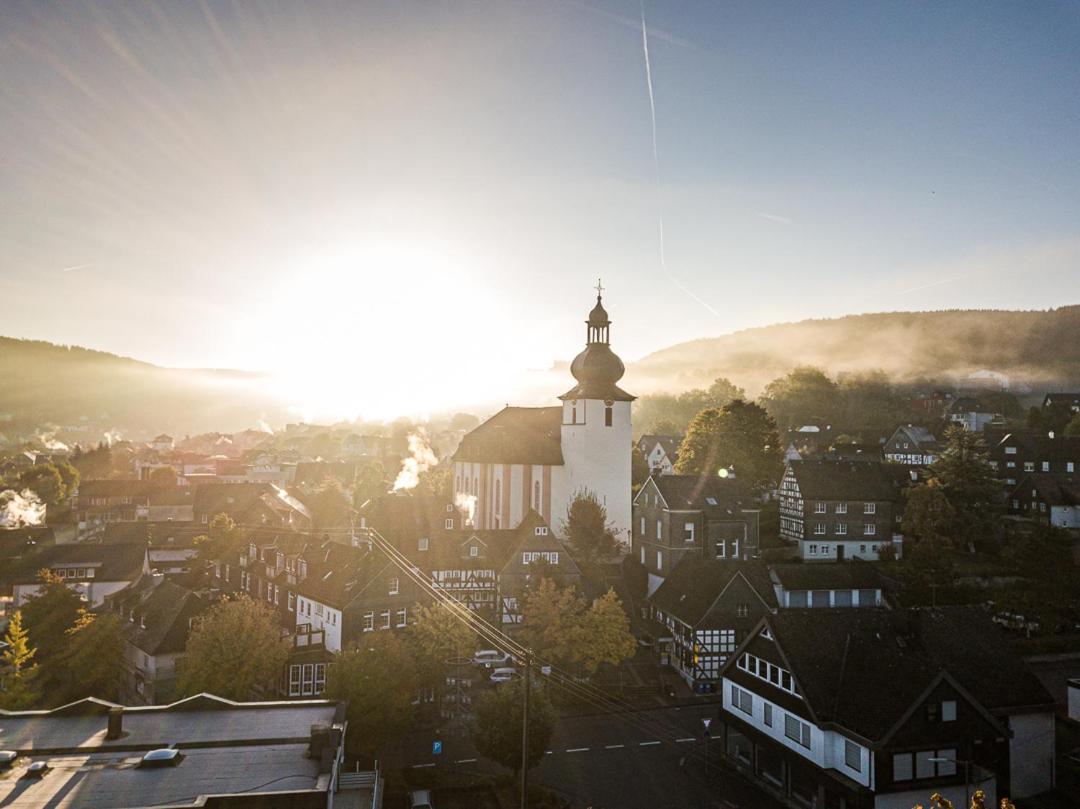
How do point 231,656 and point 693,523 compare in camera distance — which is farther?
point 693,523

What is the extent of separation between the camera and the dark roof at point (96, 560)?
55.8 metres

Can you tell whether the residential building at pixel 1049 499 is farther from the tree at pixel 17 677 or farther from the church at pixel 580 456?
the tree at pixel 17 677

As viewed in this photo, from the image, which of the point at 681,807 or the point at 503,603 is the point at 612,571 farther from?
the point at 681,807

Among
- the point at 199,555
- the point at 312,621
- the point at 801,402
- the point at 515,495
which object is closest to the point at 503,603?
the point at 312,621

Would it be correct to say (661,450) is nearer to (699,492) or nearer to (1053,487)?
(1053,487)

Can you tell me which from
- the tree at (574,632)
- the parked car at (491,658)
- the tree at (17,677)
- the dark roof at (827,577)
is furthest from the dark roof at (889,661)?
the tree at (17,677)

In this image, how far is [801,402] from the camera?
442 feet

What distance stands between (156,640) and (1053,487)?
7215 centimetres

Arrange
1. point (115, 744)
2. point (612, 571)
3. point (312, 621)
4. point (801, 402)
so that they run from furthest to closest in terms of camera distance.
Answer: point (801, 402) < point (612, 571) < point (312, 621) < point (115, 744)

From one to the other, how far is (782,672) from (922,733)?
5193 mm

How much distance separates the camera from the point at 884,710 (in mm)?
25703

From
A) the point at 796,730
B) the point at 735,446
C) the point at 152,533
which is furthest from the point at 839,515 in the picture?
the point at 152,533

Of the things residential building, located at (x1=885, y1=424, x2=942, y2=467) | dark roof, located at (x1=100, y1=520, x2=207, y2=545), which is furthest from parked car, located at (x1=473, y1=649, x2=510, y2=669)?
residential building, located at (x1=885, y1=424, x2=942, y2=467)

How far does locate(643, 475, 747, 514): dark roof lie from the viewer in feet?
172
